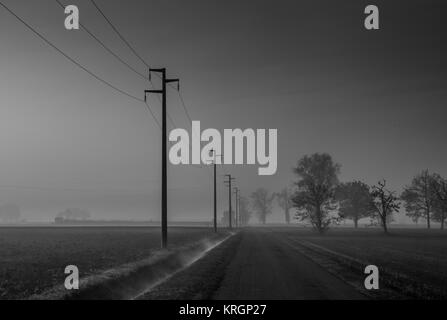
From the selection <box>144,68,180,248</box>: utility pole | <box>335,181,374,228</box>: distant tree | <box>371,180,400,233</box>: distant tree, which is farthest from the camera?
<box>335,181,374,228</box>: distant tree

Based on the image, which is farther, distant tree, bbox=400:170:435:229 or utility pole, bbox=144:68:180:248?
distant tree, bbox=400:170:435:229

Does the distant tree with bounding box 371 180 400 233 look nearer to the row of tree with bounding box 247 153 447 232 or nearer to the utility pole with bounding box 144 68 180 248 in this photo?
the row of tree with bounding box 247 153 447 232

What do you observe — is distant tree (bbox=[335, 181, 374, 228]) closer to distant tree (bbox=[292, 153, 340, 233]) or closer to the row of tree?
the row of tree

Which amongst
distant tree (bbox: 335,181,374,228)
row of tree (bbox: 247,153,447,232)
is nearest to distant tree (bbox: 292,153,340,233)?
row of tree (bbox: 247,153,447,232)

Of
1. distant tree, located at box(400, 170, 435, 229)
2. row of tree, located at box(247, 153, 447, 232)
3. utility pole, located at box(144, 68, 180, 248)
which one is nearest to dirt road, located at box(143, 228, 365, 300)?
utility pole, located at box(144, 68, 180, 248)

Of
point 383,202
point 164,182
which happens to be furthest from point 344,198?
point 164,182

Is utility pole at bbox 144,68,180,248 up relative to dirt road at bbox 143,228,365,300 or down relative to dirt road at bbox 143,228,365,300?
up

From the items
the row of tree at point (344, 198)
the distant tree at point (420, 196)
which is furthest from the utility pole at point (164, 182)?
the distant tree at point (420, 196)

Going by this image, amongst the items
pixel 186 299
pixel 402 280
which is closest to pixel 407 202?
A: pixel 402 280

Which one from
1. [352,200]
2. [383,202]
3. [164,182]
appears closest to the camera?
[164,182]

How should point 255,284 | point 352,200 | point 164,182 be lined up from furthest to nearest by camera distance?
point 352,200 → point 164,182 → point 255,284

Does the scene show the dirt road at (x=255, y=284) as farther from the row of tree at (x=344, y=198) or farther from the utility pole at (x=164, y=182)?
the row of tree at (x=344, y=198)

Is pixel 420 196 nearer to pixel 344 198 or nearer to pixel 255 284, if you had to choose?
pixel 344 198

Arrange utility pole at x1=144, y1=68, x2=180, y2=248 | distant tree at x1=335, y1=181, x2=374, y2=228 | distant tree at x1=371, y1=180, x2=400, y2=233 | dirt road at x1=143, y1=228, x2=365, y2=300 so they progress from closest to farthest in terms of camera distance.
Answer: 1. dirt road at x1=143, y1=228, x2=365, y2=300
2. utility pole at x1=144, y1=68, x2=180, y2=248
3. distant tree at x1=371, y1=180, x2=400, y2=233
4. distant tree at x1=335, y1=181, x2=374, y2=228
